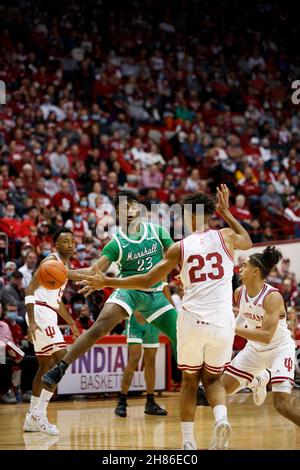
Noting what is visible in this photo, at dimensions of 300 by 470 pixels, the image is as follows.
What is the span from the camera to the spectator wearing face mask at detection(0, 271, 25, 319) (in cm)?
1272

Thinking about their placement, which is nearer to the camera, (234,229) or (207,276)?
(207,276)

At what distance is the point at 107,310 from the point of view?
9047mm

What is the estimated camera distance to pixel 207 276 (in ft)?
22.6

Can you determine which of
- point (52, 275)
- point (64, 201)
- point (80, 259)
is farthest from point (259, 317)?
point (64, 201)

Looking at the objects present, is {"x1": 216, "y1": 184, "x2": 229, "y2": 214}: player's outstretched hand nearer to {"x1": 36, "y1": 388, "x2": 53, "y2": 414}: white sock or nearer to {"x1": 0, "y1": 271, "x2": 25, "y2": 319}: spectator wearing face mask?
{"x1": 36, "y1": 388, "x2": 53, "y2": 414}: white sock

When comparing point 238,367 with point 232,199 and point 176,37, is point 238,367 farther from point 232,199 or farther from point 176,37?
point 176,37

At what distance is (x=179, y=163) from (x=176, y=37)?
254 inches

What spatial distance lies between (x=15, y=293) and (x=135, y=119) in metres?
10.4

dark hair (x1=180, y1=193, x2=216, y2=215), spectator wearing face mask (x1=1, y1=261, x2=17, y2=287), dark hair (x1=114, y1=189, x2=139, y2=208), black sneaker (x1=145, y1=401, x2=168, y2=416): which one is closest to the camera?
dark hair (x1=180, y1=193, x2=216, y2=215)

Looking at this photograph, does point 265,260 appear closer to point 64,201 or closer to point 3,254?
point 3,254

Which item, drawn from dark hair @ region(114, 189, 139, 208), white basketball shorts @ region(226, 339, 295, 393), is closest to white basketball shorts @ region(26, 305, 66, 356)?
dark hair @ region(114, 189, 139, 208)

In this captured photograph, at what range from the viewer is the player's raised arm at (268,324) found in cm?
746

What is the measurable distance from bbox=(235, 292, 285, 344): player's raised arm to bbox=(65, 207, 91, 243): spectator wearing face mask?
27.0 feet
